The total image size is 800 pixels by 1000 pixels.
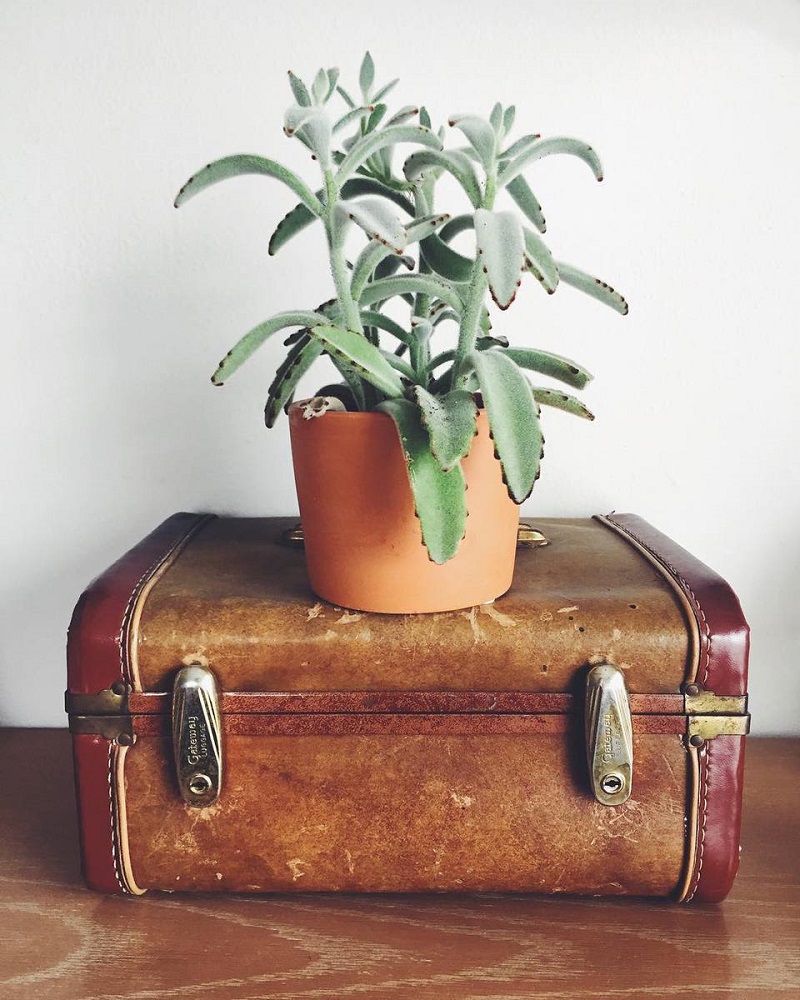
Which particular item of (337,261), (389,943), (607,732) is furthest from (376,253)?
(389,943)

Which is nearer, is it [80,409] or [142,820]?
[142,820]

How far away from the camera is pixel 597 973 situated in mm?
561

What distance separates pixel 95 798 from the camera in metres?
0.63

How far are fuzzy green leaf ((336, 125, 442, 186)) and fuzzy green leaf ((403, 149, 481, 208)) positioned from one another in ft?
0.03

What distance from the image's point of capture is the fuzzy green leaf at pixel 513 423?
0.52 meters

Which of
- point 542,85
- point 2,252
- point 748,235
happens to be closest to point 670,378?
point 748,235

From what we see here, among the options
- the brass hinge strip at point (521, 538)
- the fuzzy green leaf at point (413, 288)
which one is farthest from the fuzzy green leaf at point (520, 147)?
the brass hinge strip at point (521, 538)

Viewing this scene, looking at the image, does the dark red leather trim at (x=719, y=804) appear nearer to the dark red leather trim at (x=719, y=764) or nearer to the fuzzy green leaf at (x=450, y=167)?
the dark red leather trim at (x=719, y=764)

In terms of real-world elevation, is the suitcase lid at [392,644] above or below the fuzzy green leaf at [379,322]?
below

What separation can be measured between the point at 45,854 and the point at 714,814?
0.57 metres

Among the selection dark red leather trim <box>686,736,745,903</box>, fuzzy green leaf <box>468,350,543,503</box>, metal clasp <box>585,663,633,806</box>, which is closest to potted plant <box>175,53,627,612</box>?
fuzzy green leaf <box>468,350,543,503</box>

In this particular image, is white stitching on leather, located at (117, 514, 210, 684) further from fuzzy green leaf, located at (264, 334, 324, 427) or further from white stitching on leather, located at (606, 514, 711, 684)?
white stitching on leather, located at (606, 514, 711, 684)

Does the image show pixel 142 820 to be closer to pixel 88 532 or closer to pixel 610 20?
pixel 88 532

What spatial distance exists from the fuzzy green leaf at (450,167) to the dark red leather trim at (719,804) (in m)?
0.46
